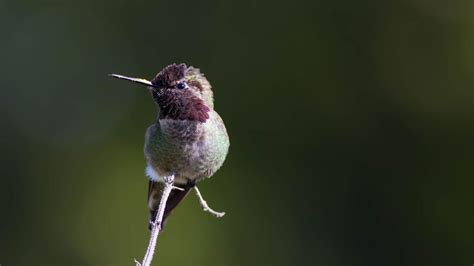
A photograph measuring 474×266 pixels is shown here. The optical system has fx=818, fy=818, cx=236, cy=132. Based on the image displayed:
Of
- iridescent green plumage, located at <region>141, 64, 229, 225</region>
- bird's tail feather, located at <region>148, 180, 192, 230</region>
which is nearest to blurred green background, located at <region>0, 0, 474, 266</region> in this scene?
bird's tail feather, located at <region>148, 180, 192, 230</region>

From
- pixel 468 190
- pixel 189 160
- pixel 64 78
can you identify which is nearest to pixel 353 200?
pixel 468 190

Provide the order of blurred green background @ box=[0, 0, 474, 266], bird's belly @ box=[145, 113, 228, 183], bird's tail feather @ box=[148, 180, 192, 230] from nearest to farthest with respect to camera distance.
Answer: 1. bird's belly @ box=[145, 113, 228, 183]
2. bird's tail feather @ box=[148, 180, 192, 230]
3. blurred green background @ box=[0, 0, 474, 266]

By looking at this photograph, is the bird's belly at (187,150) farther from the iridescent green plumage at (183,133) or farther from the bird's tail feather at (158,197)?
the bird's tail feather at (158,197)

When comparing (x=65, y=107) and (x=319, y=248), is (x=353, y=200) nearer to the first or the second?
(x=319, y=248)

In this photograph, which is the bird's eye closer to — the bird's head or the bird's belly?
the bird's head

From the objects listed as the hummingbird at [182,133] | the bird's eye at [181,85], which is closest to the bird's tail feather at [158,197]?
the hummingbird at [182,133]

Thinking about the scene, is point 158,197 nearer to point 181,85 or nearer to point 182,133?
point 182,133
